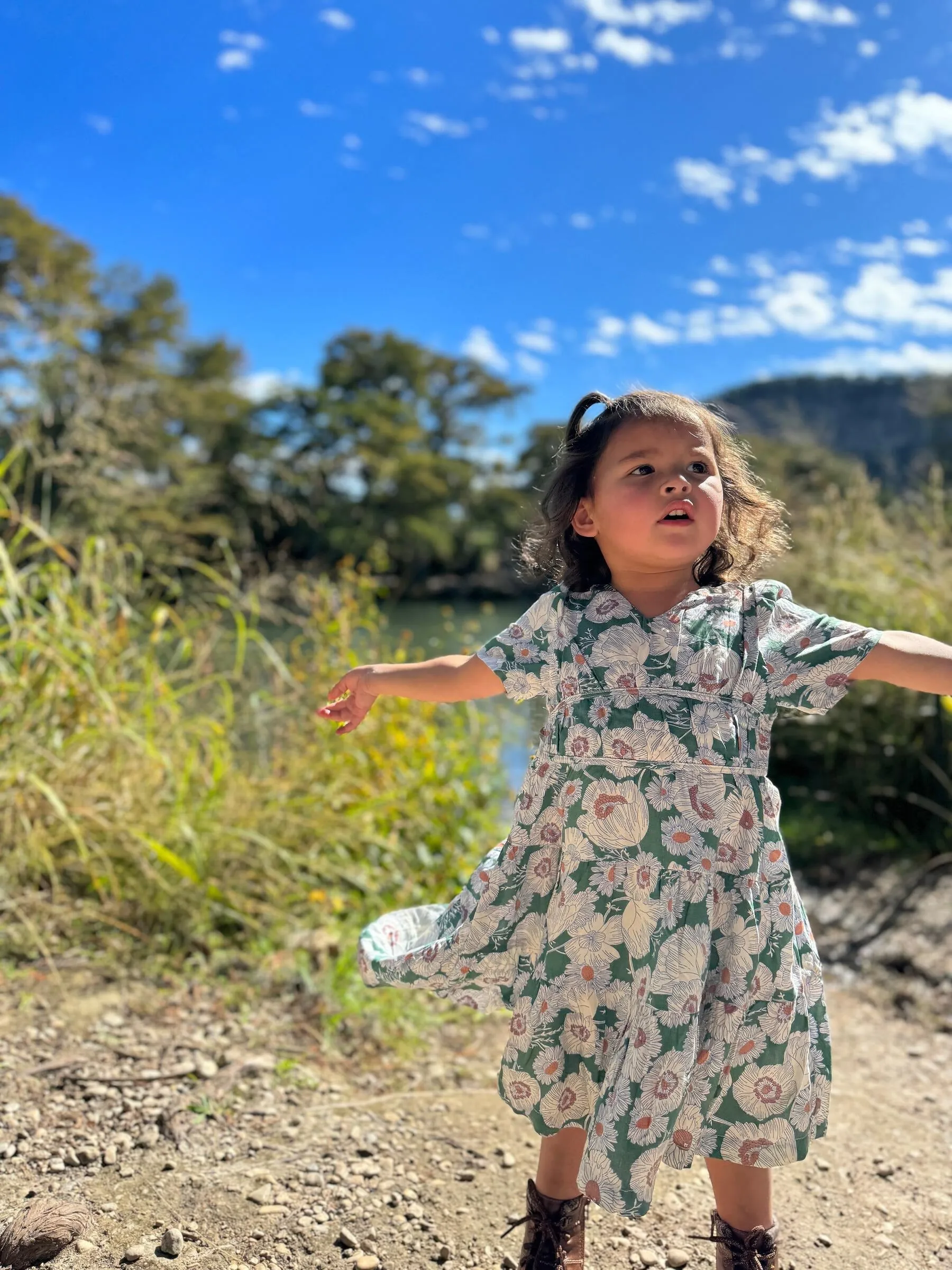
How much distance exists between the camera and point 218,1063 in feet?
6.73

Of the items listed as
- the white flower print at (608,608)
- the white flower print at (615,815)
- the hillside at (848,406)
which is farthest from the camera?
the hillside at (848,406)

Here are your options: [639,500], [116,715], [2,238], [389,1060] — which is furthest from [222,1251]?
[2,238]

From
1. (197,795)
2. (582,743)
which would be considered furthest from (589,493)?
(197,795)

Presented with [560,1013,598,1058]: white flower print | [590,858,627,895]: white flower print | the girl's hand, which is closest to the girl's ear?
the girl's hand

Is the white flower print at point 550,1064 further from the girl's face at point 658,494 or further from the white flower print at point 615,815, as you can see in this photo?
the girl's face at point 658,494

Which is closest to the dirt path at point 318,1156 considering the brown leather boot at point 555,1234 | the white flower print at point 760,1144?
the brown leather boot at point 555,1234

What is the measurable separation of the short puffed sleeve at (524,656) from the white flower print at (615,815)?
0.19 m

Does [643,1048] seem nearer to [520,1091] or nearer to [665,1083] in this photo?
[665,1083]

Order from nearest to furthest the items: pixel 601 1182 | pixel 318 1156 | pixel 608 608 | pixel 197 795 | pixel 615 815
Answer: pixel 601 1182 < pixel 615 815 < pixel 608 608 < pixel 318 1156 < pixel 197 795

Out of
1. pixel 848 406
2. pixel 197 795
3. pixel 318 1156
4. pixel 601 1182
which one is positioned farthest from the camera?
pixel 848 406

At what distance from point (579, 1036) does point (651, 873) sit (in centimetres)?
26

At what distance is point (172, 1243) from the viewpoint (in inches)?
58.4

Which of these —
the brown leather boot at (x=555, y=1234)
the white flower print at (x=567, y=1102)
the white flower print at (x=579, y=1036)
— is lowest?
the brown leather boot at (x=555, y=1234)

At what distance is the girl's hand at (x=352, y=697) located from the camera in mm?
1558
